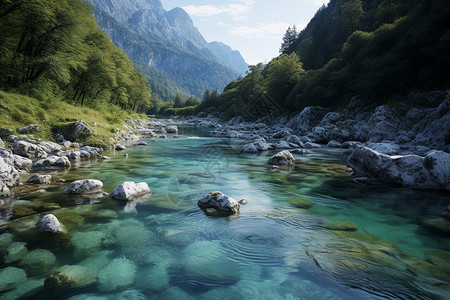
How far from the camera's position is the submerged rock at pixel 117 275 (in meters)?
3.64

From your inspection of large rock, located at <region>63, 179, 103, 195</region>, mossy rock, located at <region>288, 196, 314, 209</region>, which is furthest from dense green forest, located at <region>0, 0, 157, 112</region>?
mossy rock, located at <region>288, 196, 314, 209</region>

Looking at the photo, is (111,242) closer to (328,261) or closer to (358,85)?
(328,261)

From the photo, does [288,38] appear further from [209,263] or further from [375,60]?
[209,263]

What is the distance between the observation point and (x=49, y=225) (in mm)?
5074

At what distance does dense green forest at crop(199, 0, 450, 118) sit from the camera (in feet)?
89.0

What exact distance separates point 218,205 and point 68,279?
3976 mm

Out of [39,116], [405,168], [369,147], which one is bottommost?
[405,168]

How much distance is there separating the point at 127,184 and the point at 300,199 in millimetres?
6151

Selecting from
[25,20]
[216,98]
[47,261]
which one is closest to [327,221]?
[47,261]

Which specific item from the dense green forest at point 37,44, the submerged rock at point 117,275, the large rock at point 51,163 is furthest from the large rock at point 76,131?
the submerged rock at point 117,275

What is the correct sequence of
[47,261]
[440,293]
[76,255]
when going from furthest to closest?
[76,255]
[47,261]
[440,293]

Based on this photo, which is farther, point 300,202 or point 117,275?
point 300,202

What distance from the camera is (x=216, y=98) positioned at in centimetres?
12075

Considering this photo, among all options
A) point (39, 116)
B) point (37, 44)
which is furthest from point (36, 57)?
point (39, 116)
